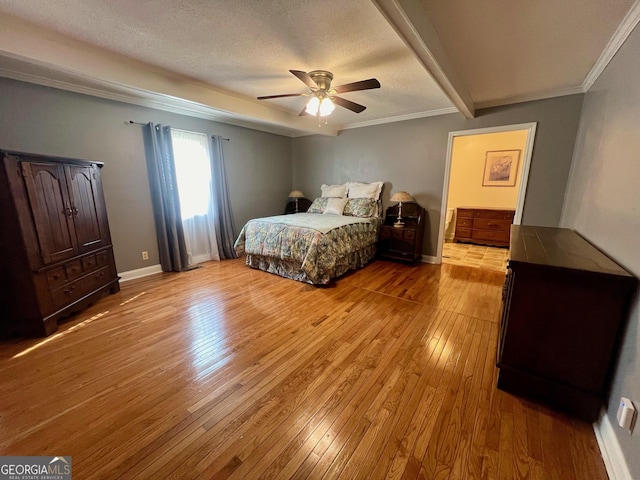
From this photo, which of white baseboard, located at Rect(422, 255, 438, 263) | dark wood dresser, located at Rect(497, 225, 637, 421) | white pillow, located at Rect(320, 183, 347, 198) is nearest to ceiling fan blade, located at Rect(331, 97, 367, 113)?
white pillow, located at Rect(320, 183, 347, 198)

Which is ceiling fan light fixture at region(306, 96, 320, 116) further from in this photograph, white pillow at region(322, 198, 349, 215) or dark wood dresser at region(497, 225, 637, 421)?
dark wood dresser at region(497, 225, 637, 421)

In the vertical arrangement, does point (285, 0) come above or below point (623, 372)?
above

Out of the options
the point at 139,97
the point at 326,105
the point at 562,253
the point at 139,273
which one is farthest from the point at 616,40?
the point at 139,273

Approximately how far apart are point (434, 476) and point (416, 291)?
2087 millimetres

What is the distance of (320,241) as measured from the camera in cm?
307

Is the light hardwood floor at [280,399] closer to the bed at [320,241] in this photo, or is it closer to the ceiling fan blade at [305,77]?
the bed at [320,241]

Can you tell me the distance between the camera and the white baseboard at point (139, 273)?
3338 mm

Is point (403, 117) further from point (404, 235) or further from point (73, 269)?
point (73, 269)

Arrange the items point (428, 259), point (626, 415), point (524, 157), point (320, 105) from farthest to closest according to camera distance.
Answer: point (428, 259) → point (524, 157) → point (320, 105) → point (626, 415)

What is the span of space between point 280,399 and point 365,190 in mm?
3629

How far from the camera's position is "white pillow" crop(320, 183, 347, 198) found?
4.72m

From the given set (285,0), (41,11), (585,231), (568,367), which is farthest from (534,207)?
(41,11)

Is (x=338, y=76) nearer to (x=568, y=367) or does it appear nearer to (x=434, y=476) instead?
(x=568, y=367)

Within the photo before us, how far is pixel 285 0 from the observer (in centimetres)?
153
